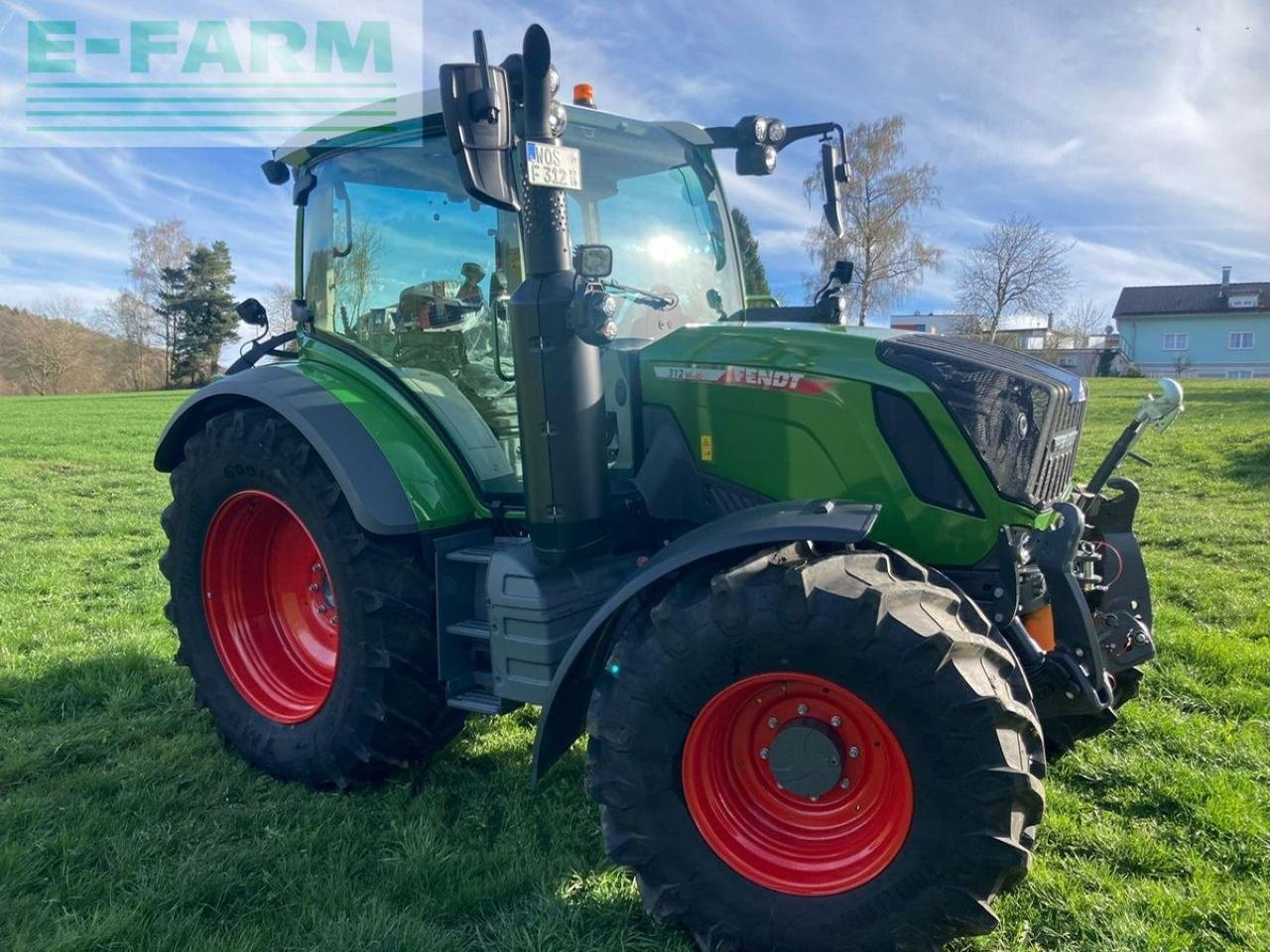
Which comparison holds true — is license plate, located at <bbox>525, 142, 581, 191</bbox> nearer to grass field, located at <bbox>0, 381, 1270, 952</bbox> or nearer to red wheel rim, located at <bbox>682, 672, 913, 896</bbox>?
red wheel rim, located at <bbox>682, 672, 913, 896</bbox>

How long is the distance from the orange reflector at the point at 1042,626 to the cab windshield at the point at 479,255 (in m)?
1.62

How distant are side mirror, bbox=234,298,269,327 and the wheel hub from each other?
3.10 m

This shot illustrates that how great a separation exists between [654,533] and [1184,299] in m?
57.9

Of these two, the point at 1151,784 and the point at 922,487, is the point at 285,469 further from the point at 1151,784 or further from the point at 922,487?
the point at 1151,784

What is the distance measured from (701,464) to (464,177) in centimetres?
122

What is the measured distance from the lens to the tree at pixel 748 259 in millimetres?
4025

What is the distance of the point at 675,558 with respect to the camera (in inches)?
99.5

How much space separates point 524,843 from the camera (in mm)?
3027

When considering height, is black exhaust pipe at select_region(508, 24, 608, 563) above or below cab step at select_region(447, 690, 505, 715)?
above

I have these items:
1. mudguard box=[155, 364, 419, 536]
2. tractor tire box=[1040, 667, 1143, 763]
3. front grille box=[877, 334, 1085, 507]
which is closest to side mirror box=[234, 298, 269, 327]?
mudguard box=[155, 364, 419, 536]

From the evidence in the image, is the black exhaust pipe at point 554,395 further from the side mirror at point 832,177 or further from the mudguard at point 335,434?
the side mirror at point 832,177

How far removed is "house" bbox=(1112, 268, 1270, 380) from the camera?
1909 inches

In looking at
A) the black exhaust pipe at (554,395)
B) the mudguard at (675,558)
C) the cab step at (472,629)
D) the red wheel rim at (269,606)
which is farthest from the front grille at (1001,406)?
the red wheel rim at (269,606)

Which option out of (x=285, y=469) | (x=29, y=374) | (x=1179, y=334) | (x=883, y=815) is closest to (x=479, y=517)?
(x=285, y=469)
